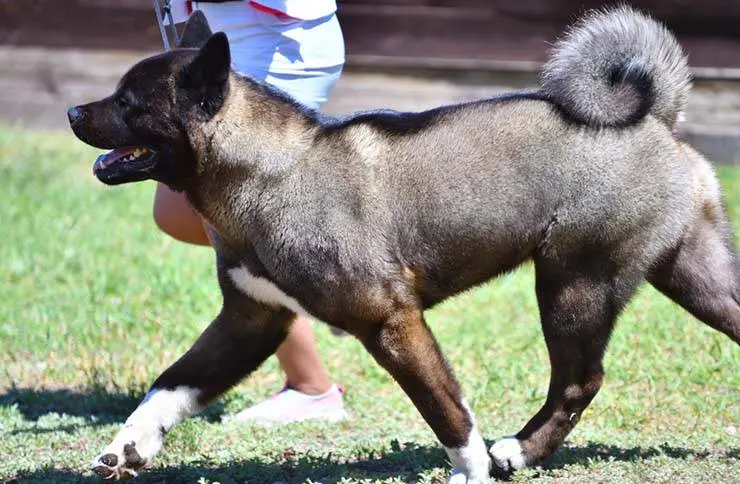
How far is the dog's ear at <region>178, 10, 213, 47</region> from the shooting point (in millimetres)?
4188

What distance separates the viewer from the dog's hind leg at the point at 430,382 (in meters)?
3.80

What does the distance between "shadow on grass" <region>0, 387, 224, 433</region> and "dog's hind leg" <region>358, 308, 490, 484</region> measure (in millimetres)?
1657

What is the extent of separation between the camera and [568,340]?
4055 millimetres

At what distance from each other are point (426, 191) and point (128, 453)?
1.30 metres

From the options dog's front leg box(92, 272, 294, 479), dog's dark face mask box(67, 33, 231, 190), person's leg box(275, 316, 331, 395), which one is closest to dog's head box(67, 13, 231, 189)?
dog's dark face mask box(67, 33, 231, 190)

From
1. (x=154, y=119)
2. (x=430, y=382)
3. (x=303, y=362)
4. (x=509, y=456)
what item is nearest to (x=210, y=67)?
(x=154, y=119)

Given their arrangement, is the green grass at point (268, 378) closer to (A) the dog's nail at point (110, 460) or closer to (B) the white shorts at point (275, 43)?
(A) the dog's nail at point (110, 460)

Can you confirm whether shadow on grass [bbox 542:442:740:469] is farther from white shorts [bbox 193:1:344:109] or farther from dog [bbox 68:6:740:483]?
white shorts [bbox 193:1:344:109]

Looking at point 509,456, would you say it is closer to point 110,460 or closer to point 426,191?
point 426,191

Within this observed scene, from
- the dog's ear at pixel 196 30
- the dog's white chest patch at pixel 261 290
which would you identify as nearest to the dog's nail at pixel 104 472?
the dog's white chest patch at pixel 261 290

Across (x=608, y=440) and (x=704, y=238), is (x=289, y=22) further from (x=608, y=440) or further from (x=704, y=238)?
(x=608, y=440)

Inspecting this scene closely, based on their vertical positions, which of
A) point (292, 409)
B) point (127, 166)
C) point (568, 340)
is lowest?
point (292, 409)

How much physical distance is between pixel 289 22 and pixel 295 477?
1657 millimetres

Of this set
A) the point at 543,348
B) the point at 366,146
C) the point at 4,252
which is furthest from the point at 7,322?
the point at 366,146
